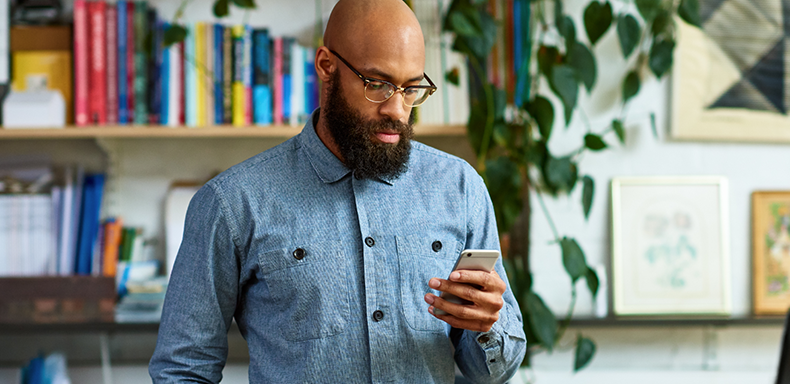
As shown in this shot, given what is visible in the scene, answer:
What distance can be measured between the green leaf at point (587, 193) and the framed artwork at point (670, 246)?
0.51ft

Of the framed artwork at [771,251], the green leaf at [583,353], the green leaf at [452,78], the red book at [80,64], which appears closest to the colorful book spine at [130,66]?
the red book at [80,64]

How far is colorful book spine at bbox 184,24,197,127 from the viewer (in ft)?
6.48

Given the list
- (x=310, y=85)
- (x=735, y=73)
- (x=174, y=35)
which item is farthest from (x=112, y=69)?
(x=735, y=73)

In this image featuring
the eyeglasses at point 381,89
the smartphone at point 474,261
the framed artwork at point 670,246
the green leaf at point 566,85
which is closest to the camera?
the smartphone at point 474,261

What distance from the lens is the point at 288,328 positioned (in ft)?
3.18

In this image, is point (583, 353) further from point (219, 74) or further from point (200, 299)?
point (219, 74)

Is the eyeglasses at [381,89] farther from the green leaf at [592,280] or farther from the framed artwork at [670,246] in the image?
the framed artwork at [670,246]

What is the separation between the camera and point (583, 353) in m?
1.87

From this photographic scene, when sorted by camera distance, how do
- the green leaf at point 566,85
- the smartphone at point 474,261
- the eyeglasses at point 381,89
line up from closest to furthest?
the smartphone at point 474,261
the eyeglasses at point 381,89
the green leaf at point 566,85

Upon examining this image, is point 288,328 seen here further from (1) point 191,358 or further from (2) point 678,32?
(2) point 678,32

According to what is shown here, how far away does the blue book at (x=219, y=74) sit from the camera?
1983 mm

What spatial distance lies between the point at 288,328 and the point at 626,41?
1362 mm

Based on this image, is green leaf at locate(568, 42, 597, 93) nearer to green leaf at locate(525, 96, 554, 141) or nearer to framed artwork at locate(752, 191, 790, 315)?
green leaf at locate(525, 96, 554, 141)

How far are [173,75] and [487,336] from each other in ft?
4.76
